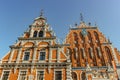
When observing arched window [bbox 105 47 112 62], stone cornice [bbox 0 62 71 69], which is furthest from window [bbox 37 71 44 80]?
arched window [bbox 105 47 112 62]

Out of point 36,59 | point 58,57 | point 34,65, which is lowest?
point 34,65

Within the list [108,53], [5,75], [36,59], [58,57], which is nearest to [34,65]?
[36,59]

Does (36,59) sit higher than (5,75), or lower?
higher

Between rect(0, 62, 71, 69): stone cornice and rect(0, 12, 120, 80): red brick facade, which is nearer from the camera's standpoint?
rect(0, 12, 120, 80): red brick facade

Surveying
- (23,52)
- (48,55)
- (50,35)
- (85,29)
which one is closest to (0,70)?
(23,52)

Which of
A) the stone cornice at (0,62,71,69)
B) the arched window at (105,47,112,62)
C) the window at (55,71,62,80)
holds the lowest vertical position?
the window at (55,71,62,80)

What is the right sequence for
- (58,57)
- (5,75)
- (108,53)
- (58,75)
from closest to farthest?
1. (58,75)
2. (5,75)
3. (58,57)
4. (108,53)

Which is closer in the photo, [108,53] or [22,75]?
[22,75]

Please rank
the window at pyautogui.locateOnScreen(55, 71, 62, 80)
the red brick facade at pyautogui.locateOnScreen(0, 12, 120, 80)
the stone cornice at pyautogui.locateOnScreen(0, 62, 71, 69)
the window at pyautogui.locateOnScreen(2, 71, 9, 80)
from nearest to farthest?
the window at pyautogui.locateOnScreen(55, 71, 62, 80), the window at pyautogui.locateOnScreen(2, 71, 9, 80), the red brick facade at pyautogui.locateOnScreen(0, 12, 120, 80), the stone cornice at pyautogui.locateOnScreen(0, 62, 71, 69)

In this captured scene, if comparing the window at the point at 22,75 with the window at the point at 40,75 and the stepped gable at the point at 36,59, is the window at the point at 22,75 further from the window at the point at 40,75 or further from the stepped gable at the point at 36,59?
the window at the point at 40,75

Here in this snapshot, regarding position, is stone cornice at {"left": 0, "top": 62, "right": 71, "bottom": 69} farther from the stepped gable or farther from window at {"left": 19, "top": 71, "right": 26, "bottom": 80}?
window at {"left": 19, "top": 71, "right": 26, "bottom": 80}

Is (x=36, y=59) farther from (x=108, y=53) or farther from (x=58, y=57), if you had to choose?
(x=108, y=53)

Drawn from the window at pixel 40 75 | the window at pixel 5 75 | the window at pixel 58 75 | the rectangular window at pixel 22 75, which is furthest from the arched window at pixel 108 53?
the window at pixel 5 75

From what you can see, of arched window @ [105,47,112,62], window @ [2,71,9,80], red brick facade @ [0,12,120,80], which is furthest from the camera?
arched window @ [105,47,112,62]
